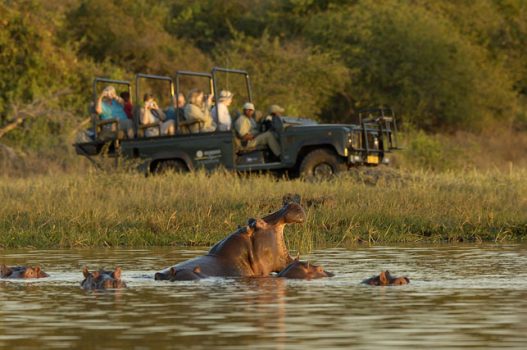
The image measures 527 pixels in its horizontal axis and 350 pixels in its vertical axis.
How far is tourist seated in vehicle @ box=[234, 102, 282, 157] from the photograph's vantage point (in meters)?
22.8

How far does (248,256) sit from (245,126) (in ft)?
40.3

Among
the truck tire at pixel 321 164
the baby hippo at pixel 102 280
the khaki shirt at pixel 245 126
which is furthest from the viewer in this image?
the khaki shirt at pixel 245 126

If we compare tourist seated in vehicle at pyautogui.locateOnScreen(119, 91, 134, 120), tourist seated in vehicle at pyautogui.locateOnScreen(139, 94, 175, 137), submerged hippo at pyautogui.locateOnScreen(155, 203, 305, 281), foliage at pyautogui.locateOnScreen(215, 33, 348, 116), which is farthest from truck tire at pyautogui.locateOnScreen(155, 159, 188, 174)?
submerged hippo at pyautogui.locateOnScreen(155, 203, 305, 281)

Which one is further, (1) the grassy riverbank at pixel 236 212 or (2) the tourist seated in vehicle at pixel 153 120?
(2) the tourist seated in vehicle at pixel 153 120

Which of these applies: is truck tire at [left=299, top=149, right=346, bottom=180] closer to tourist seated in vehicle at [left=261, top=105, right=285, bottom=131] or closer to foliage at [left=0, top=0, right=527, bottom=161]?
tourist seated in vehicle at [left=261, top=105, right=285, bottom=131]

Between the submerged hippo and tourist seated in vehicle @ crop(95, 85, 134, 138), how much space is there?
13.1 meters

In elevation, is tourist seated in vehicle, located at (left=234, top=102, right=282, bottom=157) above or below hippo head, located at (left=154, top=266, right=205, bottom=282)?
above

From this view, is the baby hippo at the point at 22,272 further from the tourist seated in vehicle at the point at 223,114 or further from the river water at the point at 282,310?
the tourist seated in vehicle at the point at 223,114

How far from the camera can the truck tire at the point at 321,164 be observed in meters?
22.7

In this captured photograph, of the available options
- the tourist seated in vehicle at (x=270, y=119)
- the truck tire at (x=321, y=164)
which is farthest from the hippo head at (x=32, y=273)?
the tourist seated in vehicle at (x=270, y=119)

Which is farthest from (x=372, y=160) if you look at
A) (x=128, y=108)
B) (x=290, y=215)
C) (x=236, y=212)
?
(x=290, y=215)

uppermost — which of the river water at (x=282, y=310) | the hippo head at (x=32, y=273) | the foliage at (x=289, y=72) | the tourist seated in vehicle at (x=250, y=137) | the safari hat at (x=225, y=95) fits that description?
the foliage at (x=289, y=72)

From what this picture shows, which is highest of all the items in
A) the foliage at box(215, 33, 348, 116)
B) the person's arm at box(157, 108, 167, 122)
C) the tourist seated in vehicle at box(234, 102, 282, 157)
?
the foliage at box(215, 33, 348, 116)

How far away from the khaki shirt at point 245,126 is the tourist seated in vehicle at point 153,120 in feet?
4.03
